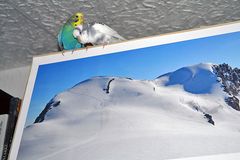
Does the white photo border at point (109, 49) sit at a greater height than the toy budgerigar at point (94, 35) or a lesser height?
lesser

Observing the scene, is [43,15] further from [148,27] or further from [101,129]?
[101,129]

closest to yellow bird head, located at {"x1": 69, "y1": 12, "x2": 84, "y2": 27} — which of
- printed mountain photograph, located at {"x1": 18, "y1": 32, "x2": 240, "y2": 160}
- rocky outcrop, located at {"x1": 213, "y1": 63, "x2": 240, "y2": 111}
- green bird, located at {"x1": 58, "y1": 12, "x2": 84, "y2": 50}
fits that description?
green bird, located at {"x1": 58, "y1": 12, "x2": 84, "y2": 50}

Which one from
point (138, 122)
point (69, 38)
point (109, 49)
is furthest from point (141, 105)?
point (69, 38)

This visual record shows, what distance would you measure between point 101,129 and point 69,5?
0.49 metres

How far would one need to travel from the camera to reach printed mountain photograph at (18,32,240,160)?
0.74 meters

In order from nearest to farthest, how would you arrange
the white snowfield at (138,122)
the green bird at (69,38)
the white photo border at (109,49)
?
the white snowfield at (138,122)
the white photo border at (109,49)
the green bird at (69,38)

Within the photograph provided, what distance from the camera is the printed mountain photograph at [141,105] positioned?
74cm

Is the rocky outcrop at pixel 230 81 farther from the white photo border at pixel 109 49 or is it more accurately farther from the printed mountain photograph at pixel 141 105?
the white photo border at pixel 109 49

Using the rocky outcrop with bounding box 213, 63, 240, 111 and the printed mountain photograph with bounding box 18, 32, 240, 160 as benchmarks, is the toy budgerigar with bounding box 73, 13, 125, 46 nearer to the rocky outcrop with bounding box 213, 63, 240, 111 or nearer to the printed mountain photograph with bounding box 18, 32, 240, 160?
the printed mountain photograph with bounding box 18, 32, 240, 160

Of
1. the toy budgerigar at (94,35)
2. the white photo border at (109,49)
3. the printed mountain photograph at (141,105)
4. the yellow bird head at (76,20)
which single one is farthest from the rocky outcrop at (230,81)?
the yellow bird head at (76,20)

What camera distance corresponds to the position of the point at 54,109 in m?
0.88

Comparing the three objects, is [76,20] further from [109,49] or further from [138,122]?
[138,122]

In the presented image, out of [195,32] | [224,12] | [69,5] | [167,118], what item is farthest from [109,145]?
[224,12]

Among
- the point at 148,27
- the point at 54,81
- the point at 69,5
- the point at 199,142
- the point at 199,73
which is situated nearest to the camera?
the point at 199,142
